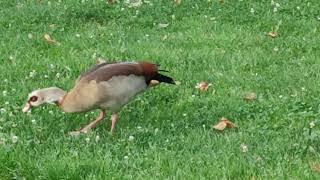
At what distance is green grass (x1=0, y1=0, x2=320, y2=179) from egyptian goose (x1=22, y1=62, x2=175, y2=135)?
0.26 m

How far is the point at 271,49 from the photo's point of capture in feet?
31.8

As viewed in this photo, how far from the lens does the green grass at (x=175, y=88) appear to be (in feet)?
18.7

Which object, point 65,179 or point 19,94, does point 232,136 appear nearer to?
point 65,179

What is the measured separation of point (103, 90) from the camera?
6430mm

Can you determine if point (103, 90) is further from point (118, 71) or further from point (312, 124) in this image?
point (312, 124)

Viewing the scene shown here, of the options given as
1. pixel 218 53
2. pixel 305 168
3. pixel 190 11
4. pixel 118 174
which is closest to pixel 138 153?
pixel 118 174

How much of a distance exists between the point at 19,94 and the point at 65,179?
246cm

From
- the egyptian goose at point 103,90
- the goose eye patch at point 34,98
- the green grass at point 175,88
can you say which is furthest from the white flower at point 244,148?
the goose eye patch at point 34,98

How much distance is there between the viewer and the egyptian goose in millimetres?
6441

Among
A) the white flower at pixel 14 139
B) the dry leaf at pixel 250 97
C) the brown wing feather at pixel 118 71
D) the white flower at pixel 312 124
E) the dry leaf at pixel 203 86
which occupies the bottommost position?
the dry leaf at pixel 203 86

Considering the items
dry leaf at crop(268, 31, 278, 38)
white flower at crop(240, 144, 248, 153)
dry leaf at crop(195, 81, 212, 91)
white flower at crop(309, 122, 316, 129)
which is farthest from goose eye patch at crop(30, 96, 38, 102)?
dry leaf at crop(268, 31, 278, 38)

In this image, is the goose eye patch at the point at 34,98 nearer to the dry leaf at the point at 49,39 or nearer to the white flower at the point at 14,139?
the white flower at the point at 14,139

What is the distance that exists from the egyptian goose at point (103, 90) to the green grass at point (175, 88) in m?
0.26

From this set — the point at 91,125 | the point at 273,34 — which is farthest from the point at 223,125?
the point at 273,34
